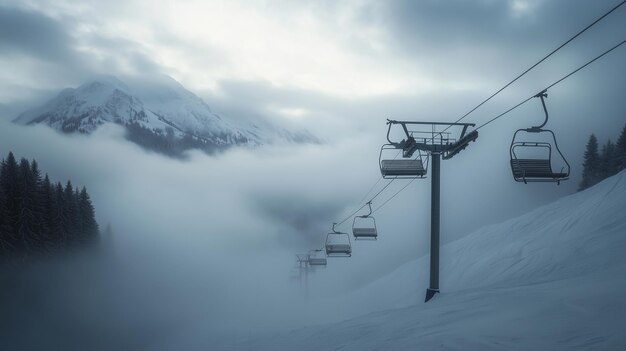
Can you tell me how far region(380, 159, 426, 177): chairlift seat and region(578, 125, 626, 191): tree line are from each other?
222 ft

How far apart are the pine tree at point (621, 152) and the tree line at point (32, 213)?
85185mm

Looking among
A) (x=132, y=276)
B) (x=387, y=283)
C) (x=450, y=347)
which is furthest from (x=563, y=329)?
(x=132, y=276)

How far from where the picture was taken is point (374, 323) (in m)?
12.2

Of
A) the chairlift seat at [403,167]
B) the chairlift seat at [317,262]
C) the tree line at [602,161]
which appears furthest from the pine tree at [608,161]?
the chairlift seat at [403,167]

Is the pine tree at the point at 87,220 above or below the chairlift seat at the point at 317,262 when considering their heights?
above

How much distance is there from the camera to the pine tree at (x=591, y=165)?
73.2 metres

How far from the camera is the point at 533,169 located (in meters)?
10.1

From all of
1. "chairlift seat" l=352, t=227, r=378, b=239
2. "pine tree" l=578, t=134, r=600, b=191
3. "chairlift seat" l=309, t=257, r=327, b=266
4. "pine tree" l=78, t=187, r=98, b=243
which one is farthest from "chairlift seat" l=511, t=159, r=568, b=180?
"pine tree" l=578, t=134, r=600, b=191

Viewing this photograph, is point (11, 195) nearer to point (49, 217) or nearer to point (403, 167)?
point (49, 217)

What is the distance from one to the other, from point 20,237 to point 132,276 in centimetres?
3296

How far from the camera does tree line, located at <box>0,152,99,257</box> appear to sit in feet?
143

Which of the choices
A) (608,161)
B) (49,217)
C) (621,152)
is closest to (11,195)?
(49,217)

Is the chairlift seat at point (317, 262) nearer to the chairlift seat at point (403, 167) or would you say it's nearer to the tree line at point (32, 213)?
the chairlift seat at point (403, 167)

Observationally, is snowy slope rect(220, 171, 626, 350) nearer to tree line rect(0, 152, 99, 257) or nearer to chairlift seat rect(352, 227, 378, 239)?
chairlift seat rect(352, 227, 378, 239)
